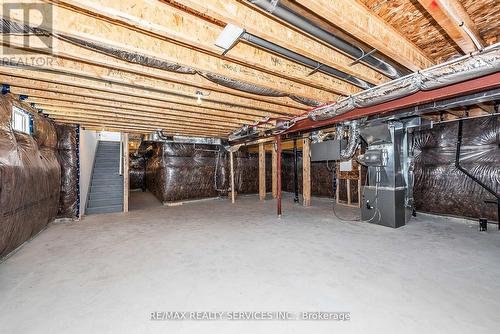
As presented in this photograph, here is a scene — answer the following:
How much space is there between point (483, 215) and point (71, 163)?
303 inches

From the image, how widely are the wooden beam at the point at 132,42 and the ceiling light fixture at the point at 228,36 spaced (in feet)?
1.49

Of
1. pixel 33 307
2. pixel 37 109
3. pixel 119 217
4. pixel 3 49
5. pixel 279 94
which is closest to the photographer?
pixel 33 307

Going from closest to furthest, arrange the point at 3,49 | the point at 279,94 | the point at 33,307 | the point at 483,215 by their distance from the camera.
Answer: the point at 33,307 < the point at 3,49 < the point at 279,94 < the point at 483,215

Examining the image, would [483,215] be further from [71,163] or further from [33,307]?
[71,163]

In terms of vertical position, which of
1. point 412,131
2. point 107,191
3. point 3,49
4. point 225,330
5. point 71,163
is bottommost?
point 225,330

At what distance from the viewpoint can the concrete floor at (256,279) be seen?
1.46 meters

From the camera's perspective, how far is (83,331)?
4.52 feet

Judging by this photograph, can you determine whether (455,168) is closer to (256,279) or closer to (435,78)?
(435,78)

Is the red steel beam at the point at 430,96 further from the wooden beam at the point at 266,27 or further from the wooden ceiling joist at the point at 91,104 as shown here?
the wooden ceiling joist at the point at 91,104

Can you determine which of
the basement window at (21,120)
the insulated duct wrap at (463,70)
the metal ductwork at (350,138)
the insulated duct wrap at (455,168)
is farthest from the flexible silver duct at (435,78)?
the basement window at (21,120)

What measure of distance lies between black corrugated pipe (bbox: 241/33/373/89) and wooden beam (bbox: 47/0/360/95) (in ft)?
0.74

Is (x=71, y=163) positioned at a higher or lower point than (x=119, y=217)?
higher

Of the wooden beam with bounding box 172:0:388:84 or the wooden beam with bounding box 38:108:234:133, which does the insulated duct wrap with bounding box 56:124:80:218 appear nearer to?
the wooden beam with bounding box 38:108:234:133

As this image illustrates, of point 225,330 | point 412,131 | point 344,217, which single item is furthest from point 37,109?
point 412,131
